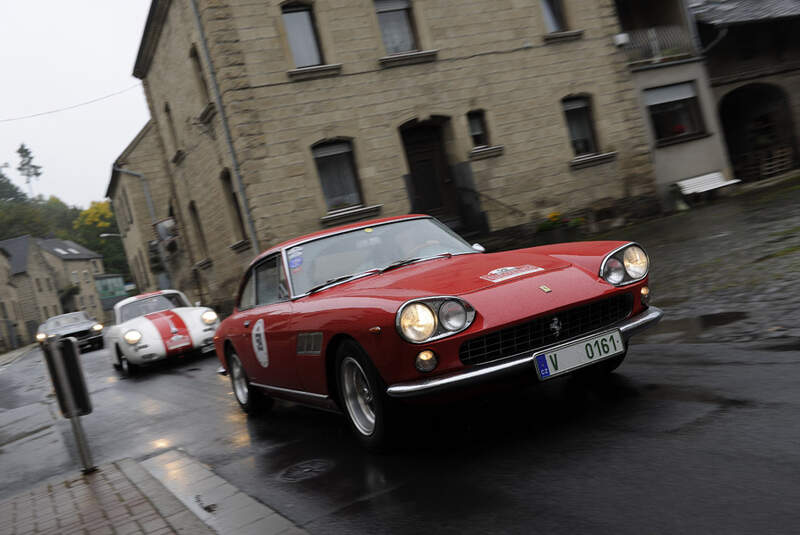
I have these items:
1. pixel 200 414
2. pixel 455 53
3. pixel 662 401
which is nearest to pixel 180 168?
pixel 455 53

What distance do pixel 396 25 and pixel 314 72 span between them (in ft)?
8.77

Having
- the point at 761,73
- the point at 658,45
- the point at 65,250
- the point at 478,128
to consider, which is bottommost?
the point at 478,128

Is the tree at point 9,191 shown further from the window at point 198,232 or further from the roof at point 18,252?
the window at point 198,232

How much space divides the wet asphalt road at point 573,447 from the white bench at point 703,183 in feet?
42.2

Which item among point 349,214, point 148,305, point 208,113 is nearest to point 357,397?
point 148,305

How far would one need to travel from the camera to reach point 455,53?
57.1 feet

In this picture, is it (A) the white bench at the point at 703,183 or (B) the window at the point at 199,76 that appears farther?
(A) the white bench at the point at 703,183

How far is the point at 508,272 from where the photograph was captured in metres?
4.08

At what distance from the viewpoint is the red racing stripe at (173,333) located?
1159 centimetres

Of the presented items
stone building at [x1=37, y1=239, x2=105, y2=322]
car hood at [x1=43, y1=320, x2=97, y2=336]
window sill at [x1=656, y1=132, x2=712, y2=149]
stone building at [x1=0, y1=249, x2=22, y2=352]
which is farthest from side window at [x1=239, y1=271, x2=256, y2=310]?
stone building at [x1=37, y1=239, x2=105, y2=322]

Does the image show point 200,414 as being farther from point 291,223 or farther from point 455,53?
point 455,53

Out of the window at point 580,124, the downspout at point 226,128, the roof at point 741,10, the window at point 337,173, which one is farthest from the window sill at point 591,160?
the downspout at point 226,128

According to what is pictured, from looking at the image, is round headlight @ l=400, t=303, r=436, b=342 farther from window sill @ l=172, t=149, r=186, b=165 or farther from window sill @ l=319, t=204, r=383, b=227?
window sill @ l=172, t=149, r=186, b=165

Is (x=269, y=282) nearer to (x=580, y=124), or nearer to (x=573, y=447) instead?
(x=573, y=447)
